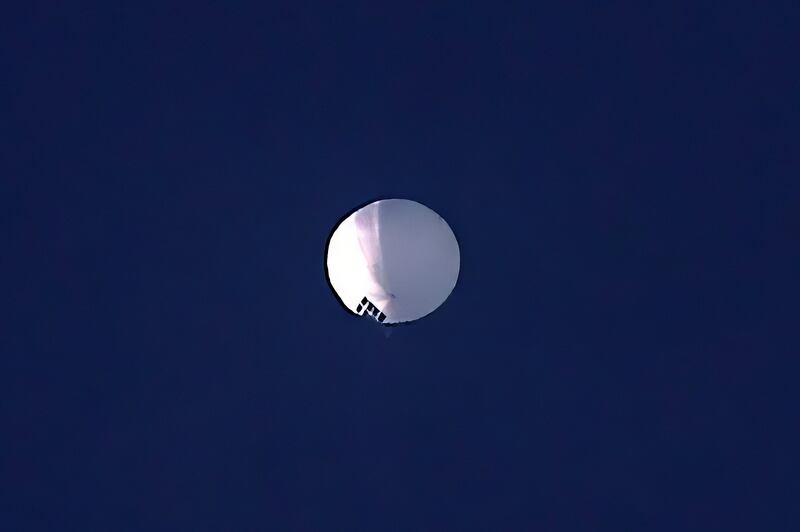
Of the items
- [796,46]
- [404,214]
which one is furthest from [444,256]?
[796,46]

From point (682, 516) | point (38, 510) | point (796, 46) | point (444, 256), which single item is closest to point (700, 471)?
point (682, 516)

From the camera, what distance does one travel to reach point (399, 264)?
26.6 ft

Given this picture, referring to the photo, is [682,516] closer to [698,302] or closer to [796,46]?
[698,302]

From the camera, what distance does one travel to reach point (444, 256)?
322 inches

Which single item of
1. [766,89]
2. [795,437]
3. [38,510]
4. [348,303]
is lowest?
[38,510]

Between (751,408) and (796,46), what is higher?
(796,46)

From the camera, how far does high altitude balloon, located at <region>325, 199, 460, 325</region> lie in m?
8.13

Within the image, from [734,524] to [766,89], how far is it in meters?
3.36

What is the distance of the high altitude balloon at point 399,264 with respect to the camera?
8.13m

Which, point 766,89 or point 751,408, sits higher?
point 766,89

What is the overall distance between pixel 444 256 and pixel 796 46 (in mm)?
3294

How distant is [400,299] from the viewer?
8.16 metres

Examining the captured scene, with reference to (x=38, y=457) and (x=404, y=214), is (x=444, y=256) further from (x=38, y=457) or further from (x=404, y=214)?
(x=38, y=457)

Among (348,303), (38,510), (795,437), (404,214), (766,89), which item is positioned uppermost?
(766,89)
